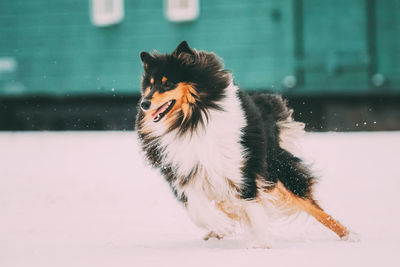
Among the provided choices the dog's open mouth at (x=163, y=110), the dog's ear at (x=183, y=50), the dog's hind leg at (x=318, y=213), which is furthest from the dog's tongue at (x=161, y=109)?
the dog's hind leg at (x=318, y=213)

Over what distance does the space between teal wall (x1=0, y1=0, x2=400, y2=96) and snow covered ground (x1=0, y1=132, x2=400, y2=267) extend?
95.7 inches

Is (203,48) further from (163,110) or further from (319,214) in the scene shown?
(163,110)

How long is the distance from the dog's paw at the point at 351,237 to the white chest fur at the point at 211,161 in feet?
3.07

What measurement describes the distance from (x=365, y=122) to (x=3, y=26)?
8704mm

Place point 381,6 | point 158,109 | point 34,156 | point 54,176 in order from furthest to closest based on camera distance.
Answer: point 381,6, point 34,156, point 54,176, point 158,109

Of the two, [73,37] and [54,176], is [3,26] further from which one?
[54,176]

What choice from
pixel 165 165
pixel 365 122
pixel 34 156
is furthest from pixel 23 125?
pixel 165 165

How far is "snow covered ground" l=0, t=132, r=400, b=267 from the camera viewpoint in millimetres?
4090

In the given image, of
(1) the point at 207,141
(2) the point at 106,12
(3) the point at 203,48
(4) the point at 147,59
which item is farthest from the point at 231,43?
(1) the point at 207,141

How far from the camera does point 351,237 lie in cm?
479

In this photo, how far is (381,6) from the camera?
13469 mm

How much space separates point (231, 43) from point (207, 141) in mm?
9965

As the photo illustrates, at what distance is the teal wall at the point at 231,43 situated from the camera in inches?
536

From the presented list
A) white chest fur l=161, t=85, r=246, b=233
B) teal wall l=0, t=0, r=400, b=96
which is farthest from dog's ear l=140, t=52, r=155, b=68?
teal wall l=0, t=0, r=400, b=96
